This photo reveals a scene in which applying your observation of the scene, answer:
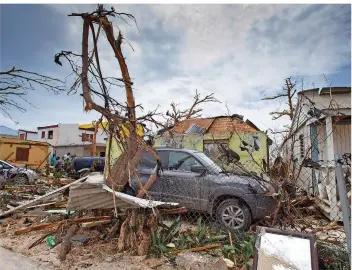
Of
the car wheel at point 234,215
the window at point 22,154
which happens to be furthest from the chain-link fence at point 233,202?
the window at point 22,154

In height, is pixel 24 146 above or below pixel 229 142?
below

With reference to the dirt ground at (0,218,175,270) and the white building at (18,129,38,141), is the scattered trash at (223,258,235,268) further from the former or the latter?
the white building at (18,129,38,141)

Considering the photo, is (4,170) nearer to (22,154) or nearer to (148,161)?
(22,154)

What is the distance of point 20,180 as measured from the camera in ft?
43.0

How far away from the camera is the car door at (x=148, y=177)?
6562 mm

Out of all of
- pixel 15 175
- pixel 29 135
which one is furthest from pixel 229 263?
pixel 29 135

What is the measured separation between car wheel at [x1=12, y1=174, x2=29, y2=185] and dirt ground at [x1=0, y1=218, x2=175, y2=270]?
9.22 metres

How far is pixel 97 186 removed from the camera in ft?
14.8

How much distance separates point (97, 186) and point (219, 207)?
2.69m

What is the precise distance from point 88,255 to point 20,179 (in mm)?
11203

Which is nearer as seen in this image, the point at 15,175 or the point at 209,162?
the point at 209,162

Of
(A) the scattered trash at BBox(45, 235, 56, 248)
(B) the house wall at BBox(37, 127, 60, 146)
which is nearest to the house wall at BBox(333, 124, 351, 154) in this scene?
(A) the scattered trash at BBox(45, 235, 56, 248)

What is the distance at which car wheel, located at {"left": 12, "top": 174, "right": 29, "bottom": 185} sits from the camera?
12.9 meters

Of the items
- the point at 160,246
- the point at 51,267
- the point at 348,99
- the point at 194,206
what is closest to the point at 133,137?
the point at 160,246
